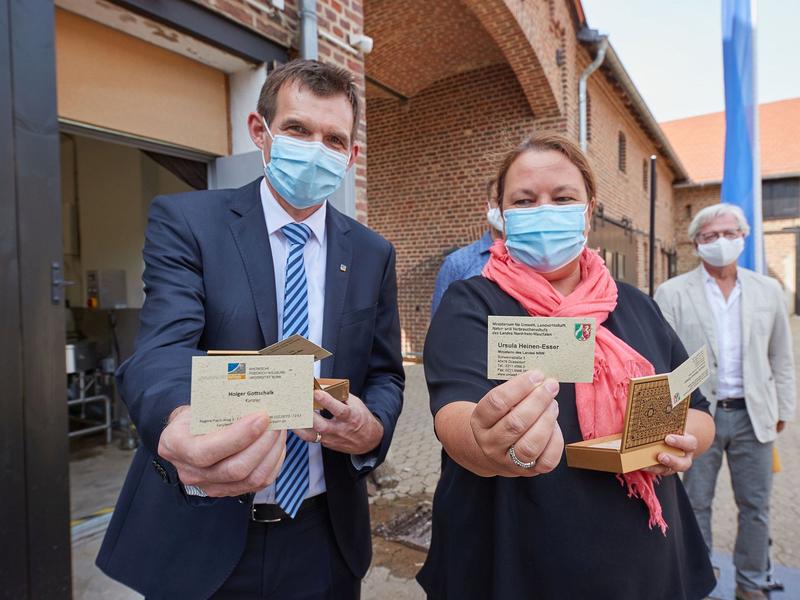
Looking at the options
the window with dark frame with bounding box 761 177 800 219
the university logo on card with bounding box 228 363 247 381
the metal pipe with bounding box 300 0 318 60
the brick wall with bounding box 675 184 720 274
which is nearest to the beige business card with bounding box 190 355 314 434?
the university logo on card with bounding box 228 363 247 381

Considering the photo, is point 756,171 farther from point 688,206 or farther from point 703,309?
point 688,206

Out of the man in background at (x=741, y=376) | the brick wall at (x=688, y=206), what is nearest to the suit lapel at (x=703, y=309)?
the man in background at (x=741, y=376)

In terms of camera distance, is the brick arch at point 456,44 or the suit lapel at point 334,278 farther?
the brick arch at point 456,44

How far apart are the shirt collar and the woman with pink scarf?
0.45m

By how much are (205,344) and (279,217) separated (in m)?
0.43

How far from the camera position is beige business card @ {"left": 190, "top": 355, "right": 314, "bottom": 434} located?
835 millimetres

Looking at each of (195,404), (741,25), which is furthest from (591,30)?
(195,404)

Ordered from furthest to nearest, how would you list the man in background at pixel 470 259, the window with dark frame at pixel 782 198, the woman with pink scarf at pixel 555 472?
the window with dark frame at pixel 782 198 < the man in background at pixel 470 259 < the woman with pink scarf at pixel 555 472

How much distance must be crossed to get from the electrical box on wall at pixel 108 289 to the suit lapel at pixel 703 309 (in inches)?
226

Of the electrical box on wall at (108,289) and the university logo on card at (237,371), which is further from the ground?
the electrical box on wall at (108,289)

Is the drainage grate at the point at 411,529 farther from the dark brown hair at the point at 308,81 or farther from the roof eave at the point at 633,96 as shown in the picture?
the roof eave at the point at 633,96

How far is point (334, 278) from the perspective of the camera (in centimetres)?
148

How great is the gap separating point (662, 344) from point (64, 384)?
8.24 ft

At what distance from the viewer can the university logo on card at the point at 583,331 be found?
999mm
